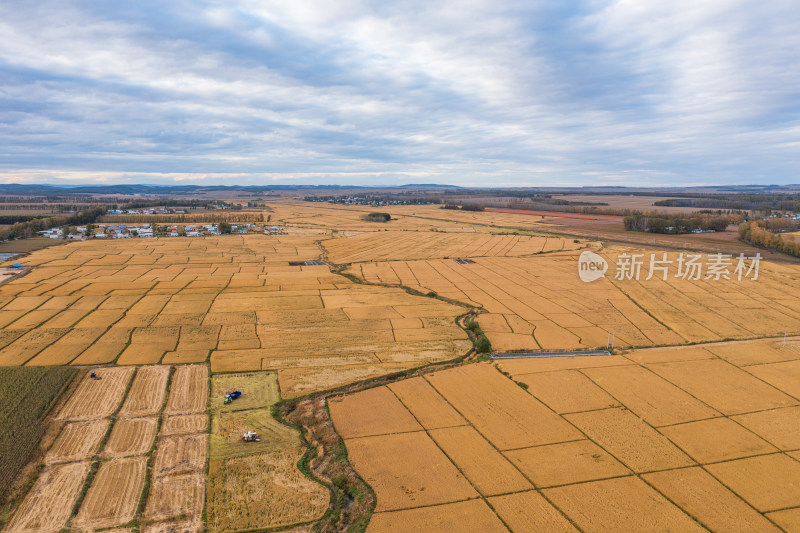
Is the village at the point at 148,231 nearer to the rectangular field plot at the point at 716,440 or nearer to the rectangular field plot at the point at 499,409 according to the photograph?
the rectangular field plot at the point at 499,409

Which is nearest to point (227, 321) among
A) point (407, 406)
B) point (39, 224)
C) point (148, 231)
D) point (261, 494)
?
point (407, 406)

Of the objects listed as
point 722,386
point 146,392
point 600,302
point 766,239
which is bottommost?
point 146,392

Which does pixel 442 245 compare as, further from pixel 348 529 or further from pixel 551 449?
pixel 348 529

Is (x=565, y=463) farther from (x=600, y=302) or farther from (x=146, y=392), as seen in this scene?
(x=600, y=302)

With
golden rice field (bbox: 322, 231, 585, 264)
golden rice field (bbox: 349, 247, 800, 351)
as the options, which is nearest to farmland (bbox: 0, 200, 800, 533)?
golden rice field (bbox: 349, 247, 800, 351)

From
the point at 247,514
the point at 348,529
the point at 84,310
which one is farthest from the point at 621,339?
the point at 84,310

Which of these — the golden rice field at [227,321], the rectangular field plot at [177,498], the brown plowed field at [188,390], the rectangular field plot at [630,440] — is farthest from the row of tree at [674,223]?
the rectangular field plot at [177,498]
